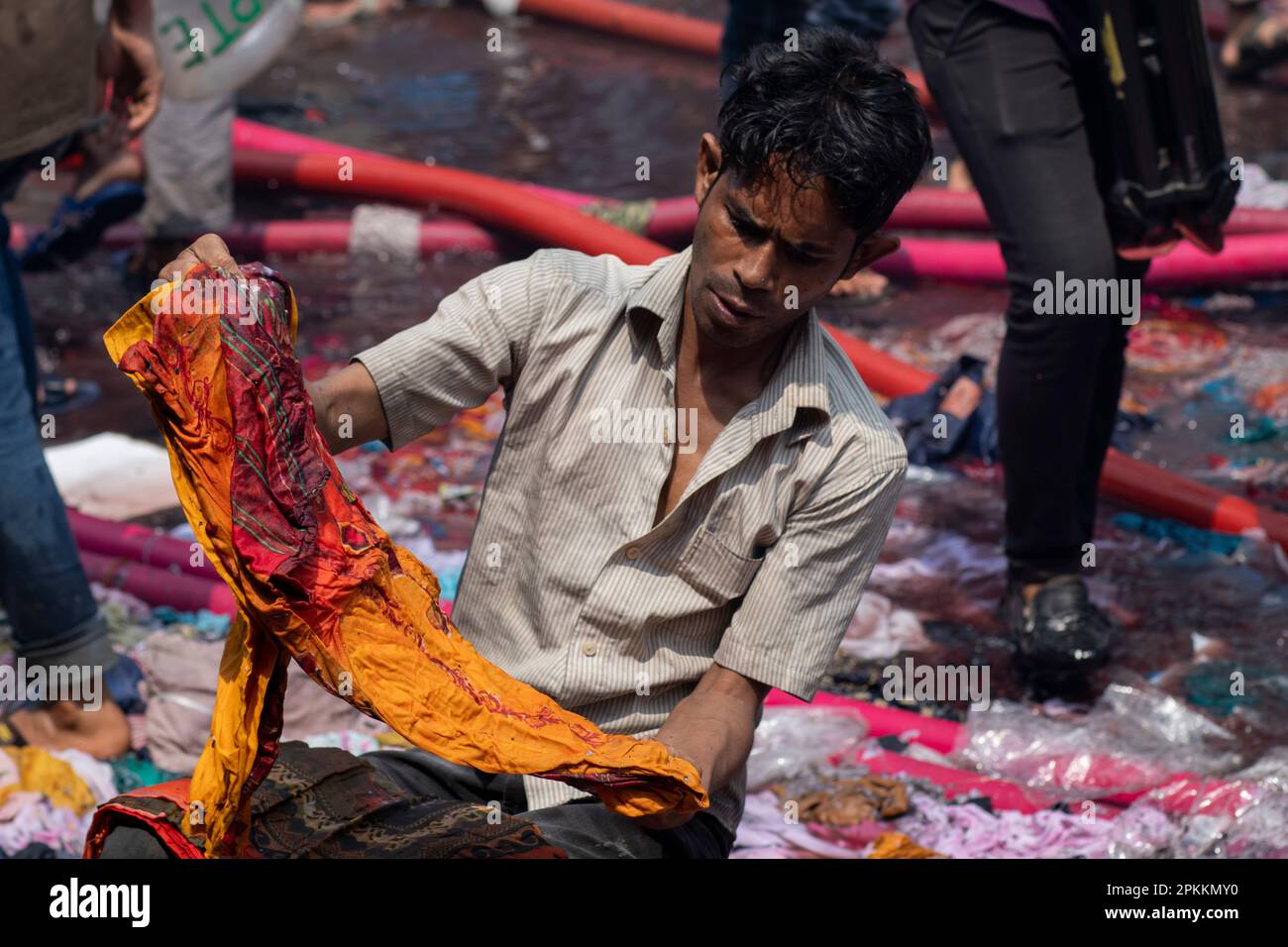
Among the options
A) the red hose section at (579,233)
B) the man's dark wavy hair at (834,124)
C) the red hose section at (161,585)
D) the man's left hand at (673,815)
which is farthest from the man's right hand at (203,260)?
the red hose section at (579,233)

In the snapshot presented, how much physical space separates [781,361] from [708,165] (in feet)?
0.99

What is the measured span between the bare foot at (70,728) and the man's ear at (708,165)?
1.73m

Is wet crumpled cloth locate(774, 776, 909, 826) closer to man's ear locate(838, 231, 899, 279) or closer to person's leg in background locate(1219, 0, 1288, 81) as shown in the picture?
man's ear locate(838, 231, 899, 279)

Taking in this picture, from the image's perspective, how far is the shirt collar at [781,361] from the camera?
7.30 ft

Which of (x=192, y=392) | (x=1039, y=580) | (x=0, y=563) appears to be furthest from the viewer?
(x=1039, y=580)

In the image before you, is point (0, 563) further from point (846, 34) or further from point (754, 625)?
point (846, 34)

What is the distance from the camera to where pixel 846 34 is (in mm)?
2180

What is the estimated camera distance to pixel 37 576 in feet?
10.0

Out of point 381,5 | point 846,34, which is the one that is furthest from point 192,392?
point 381,5

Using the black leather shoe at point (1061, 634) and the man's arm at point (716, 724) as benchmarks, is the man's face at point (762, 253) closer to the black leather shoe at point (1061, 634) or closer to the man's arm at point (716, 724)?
the man's arm at point (716, 724)

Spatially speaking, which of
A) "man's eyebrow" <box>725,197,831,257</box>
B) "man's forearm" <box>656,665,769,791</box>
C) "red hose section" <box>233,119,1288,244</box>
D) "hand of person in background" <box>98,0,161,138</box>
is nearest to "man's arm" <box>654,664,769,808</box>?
"man's forearm" <box>656,665,769,791</box>

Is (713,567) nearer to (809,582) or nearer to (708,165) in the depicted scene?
(809,582)

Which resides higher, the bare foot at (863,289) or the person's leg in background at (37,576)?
the bare foot at (863,289)
